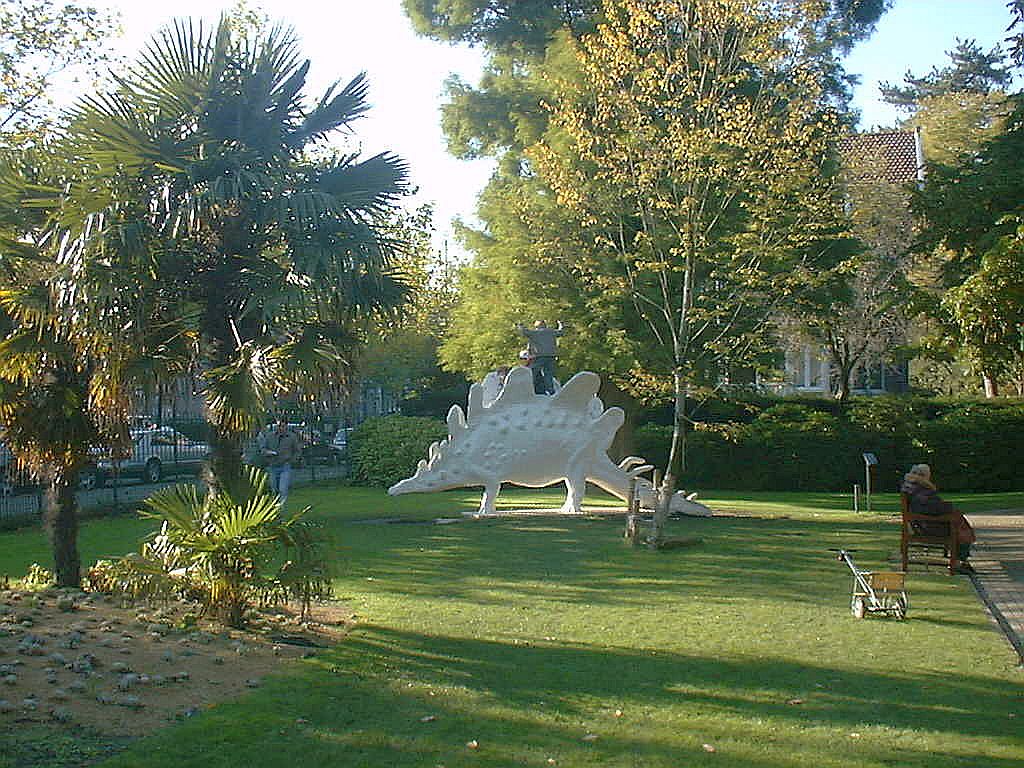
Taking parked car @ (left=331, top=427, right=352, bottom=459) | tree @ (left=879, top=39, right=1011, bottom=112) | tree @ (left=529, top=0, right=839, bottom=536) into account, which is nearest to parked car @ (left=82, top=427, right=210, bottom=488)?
parked car @ (left=331, top=427, right=352, bottom=459)

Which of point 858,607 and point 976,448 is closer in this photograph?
point 858,607

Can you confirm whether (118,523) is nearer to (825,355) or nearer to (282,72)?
(282,72)

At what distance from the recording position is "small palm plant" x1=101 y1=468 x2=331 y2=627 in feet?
29.7

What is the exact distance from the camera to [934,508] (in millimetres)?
13859

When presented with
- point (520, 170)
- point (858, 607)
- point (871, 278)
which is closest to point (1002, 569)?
point (858, 607)

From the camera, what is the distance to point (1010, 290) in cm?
1373

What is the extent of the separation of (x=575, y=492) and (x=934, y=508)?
282 inches

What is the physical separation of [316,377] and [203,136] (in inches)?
111

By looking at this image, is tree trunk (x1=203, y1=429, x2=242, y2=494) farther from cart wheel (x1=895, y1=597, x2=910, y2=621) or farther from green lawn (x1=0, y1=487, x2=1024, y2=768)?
cart wheel (x1=895, y1=597, x2=910, y2=621)

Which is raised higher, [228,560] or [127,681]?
[228,560]

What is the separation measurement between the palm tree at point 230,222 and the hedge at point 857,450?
18391 mm

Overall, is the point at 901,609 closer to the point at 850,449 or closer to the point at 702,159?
the point at 702,159

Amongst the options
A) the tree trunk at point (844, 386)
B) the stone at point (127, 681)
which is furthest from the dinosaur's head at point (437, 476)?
the tree trunk at point (844, 386)

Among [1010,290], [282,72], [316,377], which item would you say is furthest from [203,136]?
[1010,290]
